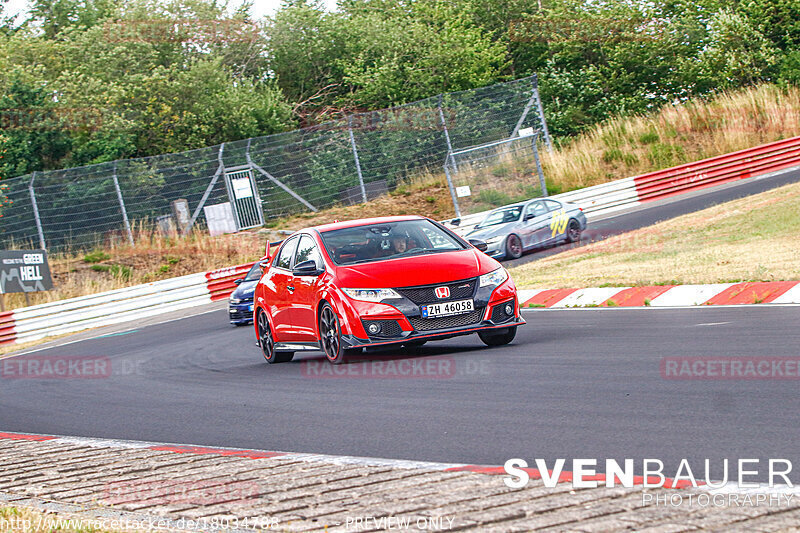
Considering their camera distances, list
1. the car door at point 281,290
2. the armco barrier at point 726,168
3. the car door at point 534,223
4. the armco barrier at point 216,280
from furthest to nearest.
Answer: the armco barrier at point 726,168, the armco barrier at point 216,280, the car door at point 534,223, the car door at point 281,290

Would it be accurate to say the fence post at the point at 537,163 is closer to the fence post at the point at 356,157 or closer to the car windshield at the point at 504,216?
the fence post at the point at 356,157

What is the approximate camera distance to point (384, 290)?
10234 mm

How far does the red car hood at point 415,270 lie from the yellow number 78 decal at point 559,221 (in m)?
13.7

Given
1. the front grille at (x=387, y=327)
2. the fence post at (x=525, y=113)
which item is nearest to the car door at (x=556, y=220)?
the fence post at (x=525, y=113)

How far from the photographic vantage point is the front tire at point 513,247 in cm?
2338

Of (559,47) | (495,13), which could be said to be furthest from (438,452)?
(495,13)

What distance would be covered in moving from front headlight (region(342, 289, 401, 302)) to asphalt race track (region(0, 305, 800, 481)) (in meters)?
0.77

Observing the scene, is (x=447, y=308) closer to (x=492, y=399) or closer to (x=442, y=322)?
(x=442, y=322)

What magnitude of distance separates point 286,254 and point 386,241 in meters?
1.71

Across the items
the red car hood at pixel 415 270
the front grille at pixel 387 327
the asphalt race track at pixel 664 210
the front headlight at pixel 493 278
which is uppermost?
the red car hood at pixel 415 270

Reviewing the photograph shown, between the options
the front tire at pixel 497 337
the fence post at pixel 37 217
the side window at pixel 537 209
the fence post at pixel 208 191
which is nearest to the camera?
the front tire at pixel 497 337

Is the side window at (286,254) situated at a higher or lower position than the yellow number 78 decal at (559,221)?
higher

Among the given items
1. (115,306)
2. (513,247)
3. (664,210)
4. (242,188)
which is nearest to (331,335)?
(513,247)
